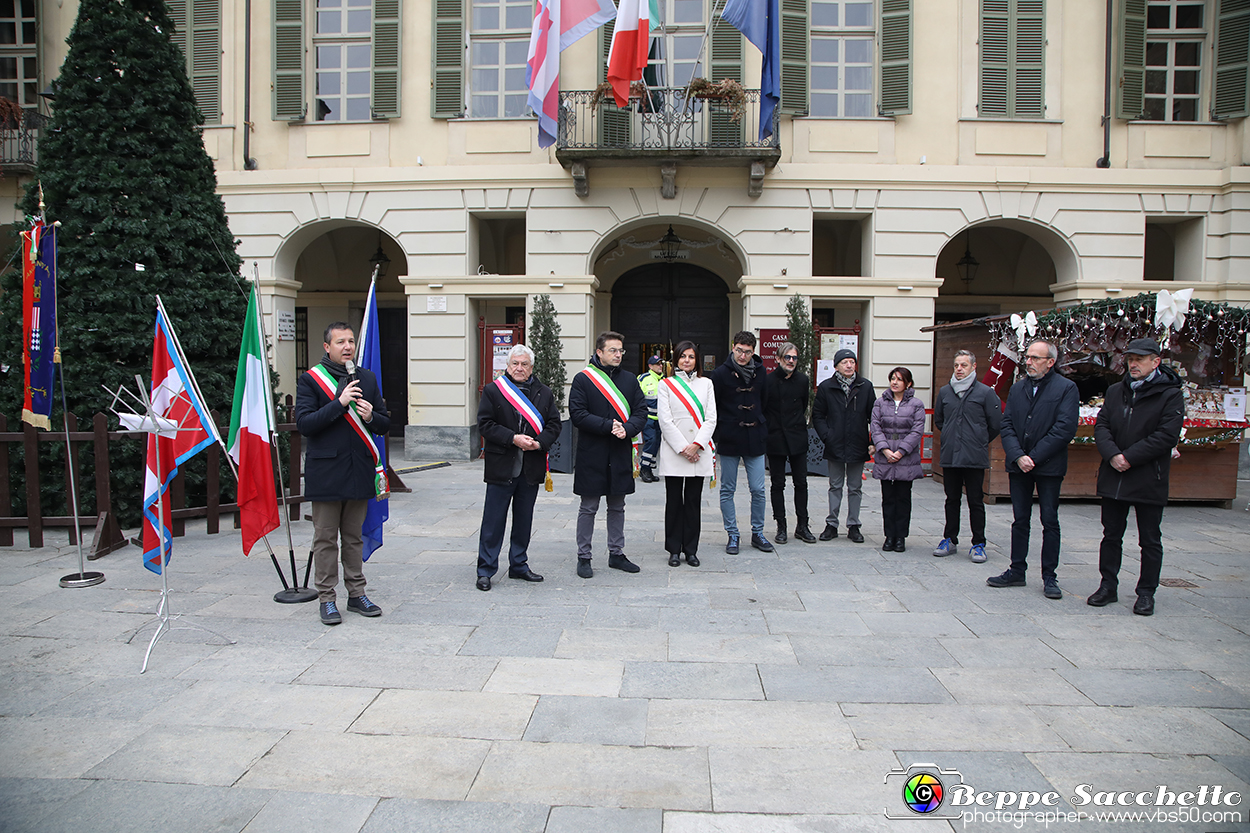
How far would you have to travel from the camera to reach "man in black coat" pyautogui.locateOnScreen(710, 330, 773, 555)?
22.6 feet

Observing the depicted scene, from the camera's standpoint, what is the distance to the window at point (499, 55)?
13984 millimetres

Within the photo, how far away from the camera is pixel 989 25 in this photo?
13406 mm

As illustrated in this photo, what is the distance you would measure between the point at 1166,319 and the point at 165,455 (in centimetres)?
988

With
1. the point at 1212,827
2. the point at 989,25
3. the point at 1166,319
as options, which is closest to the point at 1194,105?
the point at 989,25

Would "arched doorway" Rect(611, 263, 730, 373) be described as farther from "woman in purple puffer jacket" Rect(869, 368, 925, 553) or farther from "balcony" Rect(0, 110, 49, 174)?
"balcony" Rect(0, 110, 49, 174)

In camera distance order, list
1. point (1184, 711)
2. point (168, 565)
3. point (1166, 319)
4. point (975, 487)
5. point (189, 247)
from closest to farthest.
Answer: point (1184, 711) → point (168, 565) → point (975, 487) → point (189, 247) → point (1166, 319)

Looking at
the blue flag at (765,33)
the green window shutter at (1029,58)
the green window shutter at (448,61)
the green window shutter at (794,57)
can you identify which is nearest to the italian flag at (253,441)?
the blue flag at (765,33)

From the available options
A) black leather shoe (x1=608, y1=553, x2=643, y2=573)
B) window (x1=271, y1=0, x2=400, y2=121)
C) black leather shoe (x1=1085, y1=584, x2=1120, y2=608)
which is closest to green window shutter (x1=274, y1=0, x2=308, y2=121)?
window (x1=271, y1=0, x2=400, y2=121)

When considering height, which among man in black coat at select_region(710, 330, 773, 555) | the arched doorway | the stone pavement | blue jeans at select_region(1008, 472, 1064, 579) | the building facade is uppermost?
the building facade

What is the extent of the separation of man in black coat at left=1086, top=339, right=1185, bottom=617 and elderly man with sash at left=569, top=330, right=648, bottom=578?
3.36 meters

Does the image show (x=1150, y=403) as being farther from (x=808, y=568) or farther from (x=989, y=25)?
(x=989, y=25)

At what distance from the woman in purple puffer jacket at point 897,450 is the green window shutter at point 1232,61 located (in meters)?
10.8

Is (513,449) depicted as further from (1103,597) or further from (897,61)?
(897,61)

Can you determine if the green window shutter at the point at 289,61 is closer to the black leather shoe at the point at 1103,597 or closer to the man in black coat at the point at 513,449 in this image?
the man in black coat at the point at 513,449
